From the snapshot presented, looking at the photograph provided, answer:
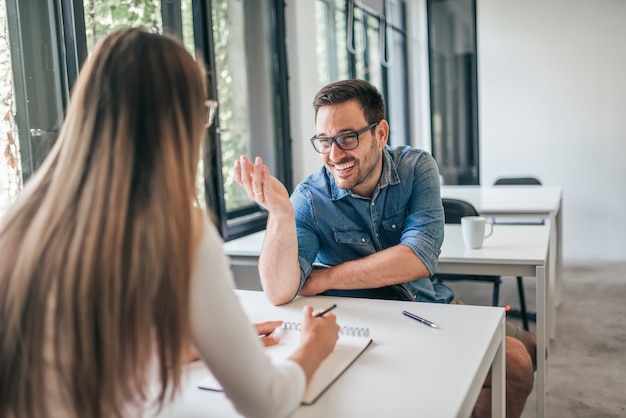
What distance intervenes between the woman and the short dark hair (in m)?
1.00

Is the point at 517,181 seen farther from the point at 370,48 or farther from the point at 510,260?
the point at 510,260

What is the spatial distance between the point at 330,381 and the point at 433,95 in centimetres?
539

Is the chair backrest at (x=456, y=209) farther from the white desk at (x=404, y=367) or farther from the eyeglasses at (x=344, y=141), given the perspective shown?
the white desk at (x=404, y=367)

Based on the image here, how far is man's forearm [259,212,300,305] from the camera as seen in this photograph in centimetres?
154

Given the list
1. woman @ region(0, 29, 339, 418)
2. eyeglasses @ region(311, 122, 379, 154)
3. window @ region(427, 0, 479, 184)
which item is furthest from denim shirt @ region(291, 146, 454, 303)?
window @ region(427, 0, 479, 184)

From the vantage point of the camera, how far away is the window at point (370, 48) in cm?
453

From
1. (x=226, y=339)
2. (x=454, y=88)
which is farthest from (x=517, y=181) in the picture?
(x=226, y=339)

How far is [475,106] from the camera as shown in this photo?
18.8ft

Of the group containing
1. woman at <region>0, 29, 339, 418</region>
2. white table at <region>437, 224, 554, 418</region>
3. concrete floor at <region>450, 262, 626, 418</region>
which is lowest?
concrete floor at <region>450, 262, 626, 418</region>

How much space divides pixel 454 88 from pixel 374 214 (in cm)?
449

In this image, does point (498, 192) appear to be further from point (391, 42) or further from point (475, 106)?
point (391, 42)

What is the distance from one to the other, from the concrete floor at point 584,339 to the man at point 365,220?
2.15 ft

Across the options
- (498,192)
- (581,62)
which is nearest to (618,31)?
(581,62)

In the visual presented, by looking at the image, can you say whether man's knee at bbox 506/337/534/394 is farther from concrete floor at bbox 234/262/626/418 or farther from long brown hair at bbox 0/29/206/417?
long brown hair at bbox 0/29/206/417
